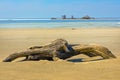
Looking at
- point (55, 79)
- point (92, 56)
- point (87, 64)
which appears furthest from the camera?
point (92, 56)

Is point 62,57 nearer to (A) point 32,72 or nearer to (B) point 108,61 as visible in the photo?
(B) point 108,61

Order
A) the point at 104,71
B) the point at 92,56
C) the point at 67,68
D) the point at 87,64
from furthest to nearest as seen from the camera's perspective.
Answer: the point at 92,56 < the point at 87,64 < the point at 67,68 < the point at 104,71

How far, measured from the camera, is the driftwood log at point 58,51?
1038cm

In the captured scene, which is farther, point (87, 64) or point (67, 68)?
point (87, 64)

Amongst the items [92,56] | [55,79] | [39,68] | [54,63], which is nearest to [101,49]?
[92,56]

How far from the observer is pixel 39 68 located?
29.9 feet

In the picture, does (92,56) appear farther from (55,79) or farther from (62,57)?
(55,79)

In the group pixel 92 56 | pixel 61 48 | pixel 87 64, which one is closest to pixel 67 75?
pixel 87 64

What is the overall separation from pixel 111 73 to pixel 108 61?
1.75 m

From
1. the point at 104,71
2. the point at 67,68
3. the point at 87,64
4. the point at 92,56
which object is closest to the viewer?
the point at 104,71

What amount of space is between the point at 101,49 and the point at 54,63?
1.68 metres

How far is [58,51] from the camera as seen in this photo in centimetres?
1041

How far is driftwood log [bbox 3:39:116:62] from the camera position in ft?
34.0

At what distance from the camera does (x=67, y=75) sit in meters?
8.06
